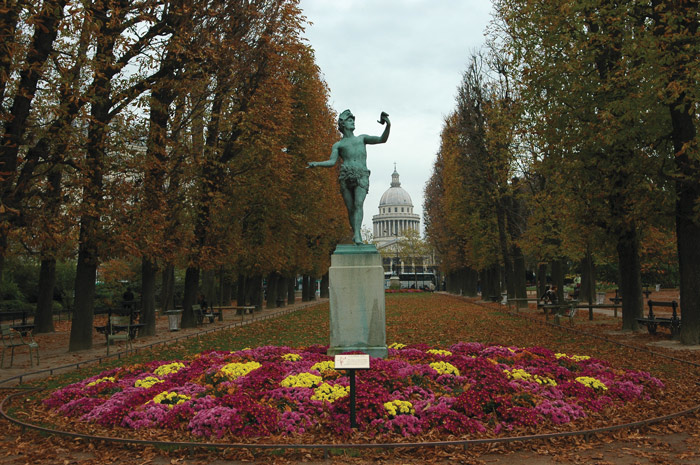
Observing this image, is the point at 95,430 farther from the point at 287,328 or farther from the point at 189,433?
the point at 287,328

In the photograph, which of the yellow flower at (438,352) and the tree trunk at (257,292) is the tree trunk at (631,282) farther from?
the tree trunk at (257,292)

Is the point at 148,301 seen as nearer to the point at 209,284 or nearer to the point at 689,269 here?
the point at 209,284

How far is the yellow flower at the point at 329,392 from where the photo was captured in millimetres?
8398

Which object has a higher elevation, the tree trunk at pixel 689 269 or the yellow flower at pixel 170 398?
the tree trunk at pixel 689 269

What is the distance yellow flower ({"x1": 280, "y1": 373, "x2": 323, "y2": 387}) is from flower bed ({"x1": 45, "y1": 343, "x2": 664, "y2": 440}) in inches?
0.7

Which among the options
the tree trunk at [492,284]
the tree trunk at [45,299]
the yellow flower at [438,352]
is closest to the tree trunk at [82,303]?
the tree trunk at [45,299]

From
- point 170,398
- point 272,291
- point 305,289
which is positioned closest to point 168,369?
point 170,398

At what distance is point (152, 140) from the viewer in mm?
17234

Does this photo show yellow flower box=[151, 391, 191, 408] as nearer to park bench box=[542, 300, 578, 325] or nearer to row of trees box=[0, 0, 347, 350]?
row of trees box=[0, 0, 347, 350]

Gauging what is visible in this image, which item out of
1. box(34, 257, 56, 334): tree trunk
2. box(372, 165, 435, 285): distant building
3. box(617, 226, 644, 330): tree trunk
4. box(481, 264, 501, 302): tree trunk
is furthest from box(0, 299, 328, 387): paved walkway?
box(372, 165, 435, 285): distant building

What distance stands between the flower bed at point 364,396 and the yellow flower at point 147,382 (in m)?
0.02

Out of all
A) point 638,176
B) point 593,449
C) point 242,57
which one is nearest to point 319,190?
point 242,57

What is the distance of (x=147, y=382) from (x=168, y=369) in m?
1.13

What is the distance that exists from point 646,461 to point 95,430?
6852mm
